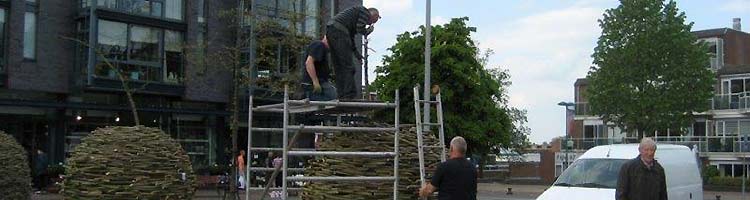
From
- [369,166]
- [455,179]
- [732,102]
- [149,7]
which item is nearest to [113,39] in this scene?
[149,7]

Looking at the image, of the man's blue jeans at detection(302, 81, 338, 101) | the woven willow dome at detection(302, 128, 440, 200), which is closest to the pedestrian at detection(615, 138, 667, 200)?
the woven willow dome at detection(302, 128, 440, 200)

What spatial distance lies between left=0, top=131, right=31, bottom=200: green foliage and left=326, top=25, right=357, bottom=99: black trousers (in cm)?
614

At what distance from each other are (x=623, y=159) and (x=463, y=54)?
20515mm

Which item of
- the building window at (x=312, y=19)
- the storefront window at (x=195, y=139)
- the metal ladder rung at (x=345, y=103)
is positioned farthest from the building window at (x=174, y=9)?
the metal ladder rung at (x=345, y=103)

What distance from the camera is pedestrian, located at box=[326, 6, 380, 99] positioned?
28.8ft

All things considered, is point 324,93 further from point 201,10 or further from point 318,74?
point 201,10

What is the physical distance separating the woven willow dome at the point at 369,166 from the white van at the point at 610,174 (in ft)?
28.2

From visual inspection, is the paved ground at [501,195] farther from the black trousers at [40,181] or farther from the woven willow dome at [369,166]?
the woven willow dome at [369,166]

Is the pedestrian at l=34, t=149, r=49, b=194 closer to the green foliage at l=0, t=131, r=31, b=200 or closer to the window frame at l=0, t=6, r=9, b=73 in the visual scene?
the window frame at l=0, t=6, r=9, b=73

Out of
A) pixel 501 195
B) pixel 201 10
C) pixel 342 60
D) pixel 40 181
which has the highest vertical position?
pixel 201 10

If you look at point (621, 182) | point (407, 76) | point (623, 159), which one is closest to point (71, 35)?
point (407, 76)

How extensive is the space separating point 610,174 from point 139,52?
2454 cm

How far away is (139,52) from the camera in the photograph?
37.5 m

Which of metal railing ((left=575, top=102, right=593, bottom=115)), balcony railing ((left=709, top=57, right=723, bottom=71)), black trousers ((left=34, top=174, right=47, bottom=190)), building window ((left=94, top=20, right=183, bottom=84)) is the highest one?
balcony railing ((left=709, top=57, right=723, bottom=71))
